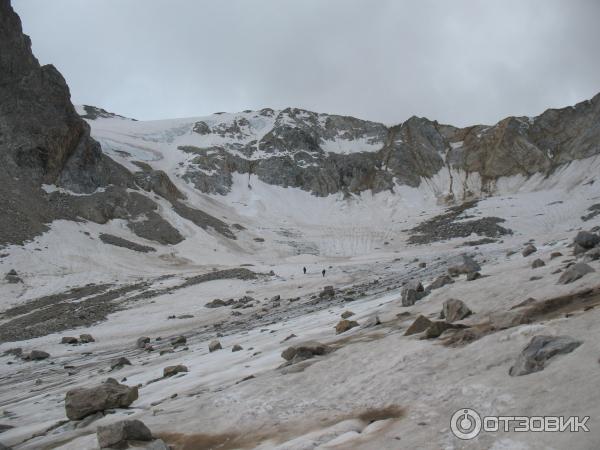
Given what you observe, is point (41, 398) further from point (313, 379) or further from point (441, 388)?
point (441, 388)

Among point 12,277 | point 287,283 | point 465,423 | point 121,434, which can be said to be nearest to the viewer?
point 465,423

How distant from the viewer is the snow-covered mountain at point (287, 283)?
6652 mm

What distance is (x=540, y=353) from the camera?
6023 mm

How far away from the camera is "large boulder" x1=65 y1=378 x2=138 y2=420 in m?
9.36

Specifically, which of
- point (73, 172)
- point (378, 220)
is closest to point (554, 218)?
point (378, 220)

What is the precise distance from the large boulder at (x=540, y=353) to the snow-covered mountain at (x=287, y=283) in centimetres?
3

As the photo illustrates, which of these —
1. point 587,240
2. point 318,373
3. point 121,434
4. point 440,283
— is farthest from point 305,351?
point 587,240

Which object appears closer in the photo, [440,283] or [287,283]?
[440,283]

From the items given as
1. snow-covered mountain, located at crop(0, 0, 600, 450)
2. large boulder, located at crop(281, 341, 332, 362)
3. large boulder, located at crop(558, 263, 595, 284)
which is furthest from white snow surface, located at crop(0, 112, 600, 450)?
large boulder, located at crop(281, 341, 332, 362)

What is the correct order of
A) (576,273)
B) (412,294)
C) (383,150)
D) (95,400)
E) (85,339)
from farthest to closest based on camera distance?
(383,150) → (85,339) → (412,294) → (576,273) → (95,400)

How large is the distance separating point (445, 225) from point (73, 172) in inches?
2348

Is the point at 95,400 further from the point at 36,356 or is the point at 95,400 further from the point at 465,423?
the point at 36,356

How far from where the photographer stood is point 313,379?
8.37 meters

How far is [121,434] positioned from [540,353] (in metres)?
6.06
